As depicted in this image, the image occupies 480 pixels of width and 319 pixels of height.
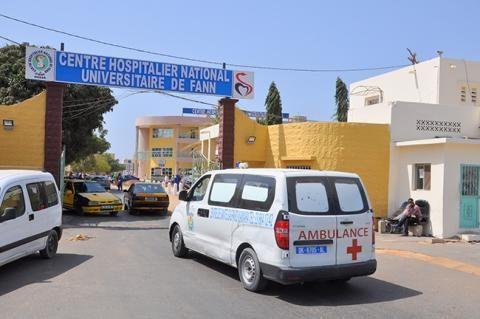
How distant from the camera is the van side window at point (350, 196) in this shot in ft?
25.5

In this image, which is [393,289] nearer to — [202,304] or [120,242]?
[202,304]

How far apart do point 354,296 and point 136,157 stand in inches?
3163

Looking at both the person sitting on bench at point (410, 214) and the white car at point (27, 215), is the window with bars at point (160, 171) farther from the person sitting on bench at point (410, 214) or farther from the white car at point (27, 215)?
the white car at point (27, 215)

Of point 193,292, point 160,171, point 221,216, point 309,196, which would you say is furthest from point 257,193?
point 160,171

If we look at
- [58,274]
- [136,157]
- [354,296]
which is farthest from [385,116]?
[136,157]

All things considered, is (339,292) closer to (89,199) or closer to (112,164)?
(89,199)

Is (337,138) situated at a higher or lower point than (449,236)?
higher

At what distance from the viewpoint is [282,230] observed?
7.21 m

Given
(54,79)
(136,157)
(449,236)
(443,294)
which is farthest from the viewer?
(136,157)

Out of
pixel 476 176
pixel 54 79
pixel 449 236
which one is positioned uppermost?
pixel 54 79

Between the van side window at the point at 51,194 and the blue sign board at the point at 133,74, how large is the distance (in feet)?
26.1

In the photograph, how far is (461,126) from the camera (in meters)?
18.8

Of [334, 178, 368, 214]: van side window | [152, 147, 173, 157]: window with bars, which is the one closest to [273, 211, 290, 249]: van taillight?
[334, 178, 368, 214]: van side window

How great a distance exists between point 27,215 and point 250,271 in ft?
13.5
